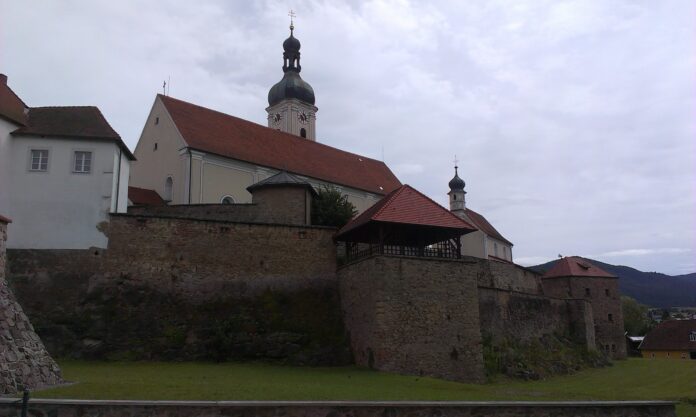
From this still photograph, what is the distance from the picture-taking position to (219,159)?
40750 millimetres

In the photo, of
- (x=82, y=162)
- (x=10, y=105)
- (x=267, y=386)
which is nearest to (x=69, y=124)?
(x=82, y=162)

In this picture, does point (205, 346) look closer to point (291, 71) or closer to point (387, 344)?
point (387, 344)

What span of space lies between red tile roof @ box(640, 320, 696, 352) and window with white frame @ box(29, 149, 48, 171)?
66.7 m

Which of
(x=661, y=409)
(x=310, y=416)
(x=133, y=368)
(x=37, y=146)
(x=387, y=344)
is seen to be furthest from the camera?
(x=37, y=146)

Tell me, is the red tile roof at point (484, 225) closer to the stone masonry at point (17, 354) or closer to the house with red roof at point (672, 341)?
the house with red roof at point (672, 341)

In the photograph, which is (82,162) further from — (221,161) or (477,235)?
(477,235)

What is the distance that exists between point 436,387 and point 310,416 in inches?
301

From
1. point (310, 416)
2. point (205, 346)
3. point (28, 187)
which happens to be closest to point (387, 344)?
point (205, 346)

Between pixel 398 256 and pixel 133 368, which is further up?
pixel 398 256

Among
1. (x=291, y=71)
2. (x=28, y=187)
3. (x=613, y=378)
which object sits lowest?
(x=613, y=378)

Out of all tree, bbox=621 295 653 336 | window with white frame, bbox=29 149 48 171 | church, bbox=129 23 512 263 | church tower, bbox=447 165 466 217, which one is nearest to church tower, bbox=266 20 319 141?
church, bbox=129 23 512 263

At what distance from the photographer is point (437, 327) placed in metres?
25.2

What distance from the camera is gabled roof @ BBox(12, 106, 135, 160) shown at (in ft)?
84.0

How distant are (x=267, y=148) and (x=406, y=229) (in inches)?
834
